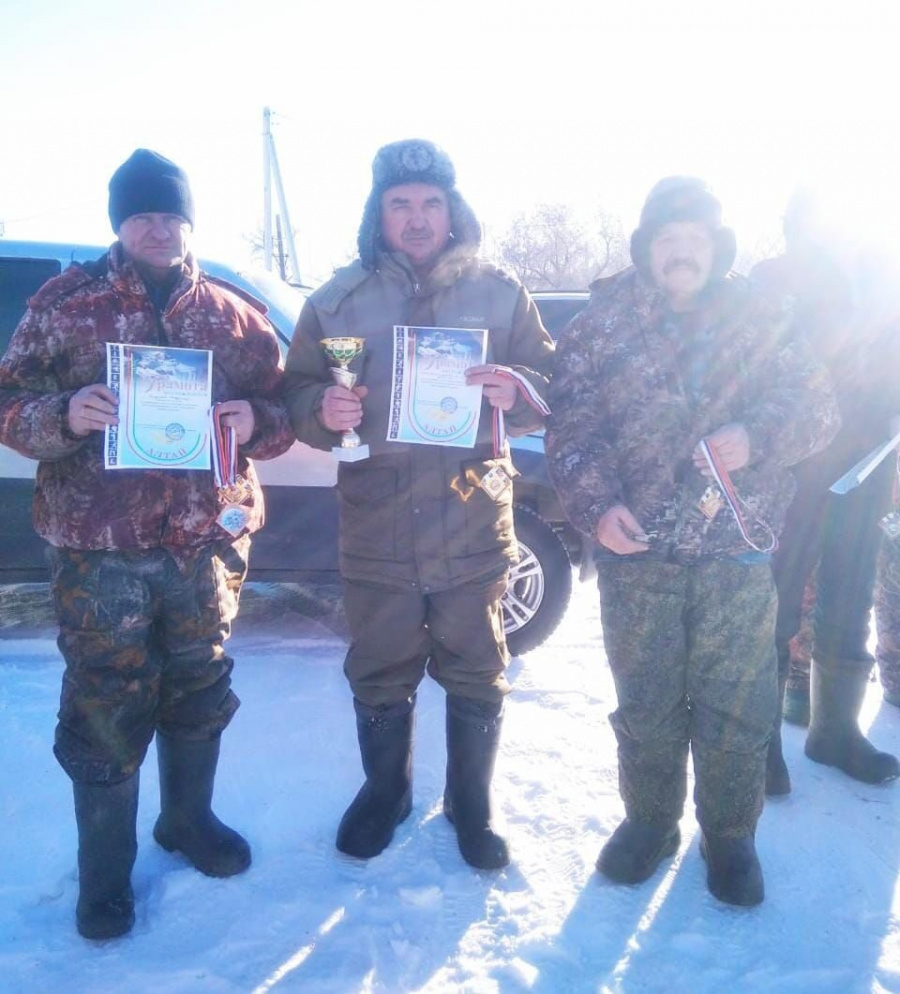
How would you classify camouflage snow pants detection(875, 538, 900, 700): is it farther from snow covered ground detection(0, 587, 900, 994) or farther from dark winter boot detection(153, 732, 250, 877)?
dark winter boot detection(153, 732, 250, 877)

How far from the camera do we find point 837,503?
9.69ft

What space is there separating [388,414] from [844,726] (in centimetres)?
207

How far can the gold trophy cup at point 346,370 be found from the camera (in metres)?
2.30

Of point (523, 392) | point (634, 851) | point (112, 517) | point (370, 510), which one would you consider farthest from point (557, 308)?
point (112, 517)

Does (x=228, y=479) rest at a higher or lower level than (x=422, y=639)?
higher

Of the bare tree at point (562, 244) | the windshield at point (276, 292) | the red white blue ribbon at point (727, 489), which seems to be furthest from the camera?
the bare tree at point (562, 244)

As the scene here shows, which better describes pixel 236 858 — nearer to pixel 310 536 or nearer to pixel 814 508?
pixel 310 536

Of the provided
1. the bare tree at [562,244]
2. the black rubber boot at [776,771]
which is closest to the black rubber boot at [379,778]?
the black rubber boot at [776,771]

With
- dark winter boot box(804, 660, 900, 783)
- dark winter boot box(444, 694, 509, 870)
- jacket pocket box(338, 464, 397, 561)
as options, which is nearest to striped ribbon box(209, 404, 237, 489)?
jacket pocket box(338, 464, 397, 561)

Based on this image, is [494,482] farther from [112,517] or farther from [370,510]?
[112,517]

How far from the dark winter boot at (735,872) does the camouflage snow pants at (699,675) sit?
0.12ft

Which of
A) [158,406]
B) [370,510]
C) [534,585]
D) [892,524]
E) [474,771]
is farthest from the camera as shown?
[534,585]

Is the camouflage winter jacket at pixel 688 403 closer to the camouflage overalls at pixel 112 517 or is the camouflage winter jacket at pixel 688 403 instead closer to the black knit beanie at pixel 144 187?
the camouflage overalls at pixel 112 517

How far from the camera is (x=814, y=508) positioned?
293 centimetres
